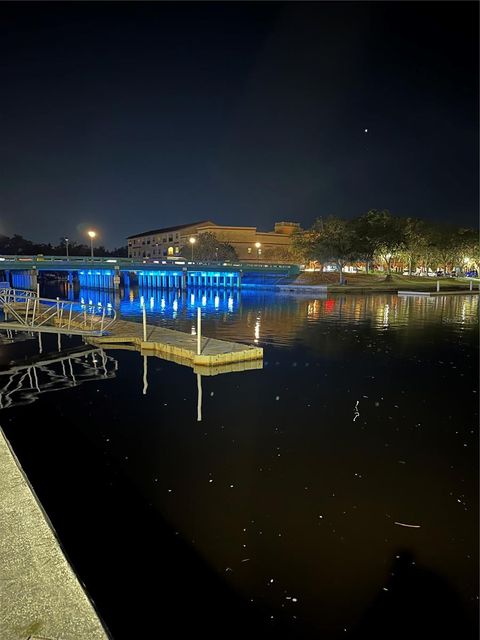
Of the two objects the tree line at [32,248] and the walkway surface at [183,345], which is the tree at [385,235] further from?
the tree line at [32,248]

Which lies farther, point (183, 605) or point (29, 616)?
point (183, 605)

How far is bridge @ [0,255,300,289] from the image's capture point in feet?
225

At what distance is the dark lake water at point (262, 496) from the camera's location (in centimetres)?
514

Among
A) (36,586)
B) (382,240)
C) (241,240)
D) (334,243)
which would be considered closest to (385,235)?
(382,240)

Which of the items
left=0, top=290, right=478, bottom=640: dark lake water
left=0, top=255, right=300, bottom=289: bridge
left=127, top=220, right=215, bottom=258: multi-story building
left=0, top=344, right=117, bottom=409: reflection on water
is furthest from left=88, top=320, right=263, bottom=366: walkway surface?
left=127, top=220, right=215, bottom=258: multi-story building

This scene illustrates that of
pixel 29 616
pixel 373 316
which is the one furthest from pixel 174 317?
pixel 29 616

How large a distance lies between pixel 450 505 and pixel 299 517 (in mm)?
2568

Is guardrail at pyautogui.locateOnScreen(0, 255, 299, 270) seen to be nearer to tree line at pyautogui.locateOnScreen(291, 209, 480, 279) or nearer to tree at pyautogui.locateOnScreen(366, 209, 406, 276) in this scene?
tree line at pyautogui.locateOnScreen(291, 209, 480, 279)

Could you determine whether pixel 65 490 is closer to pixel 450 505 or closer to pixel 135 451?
pixel 135 451

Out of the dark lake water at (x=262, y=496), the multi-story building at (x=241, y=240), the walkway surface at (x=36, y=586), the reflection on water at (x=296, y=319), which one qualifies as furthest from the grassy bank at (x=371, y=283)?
the walkway surface at (x=36, y=586)

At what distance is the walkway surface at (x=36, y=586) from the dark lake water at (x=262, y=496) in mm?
1660

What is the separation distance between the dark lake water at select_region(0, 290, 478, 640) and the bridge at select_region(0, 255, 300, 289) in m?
58.3

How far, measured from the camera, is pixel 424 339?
23984mm

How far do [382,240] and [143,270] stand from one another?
1689 inches
